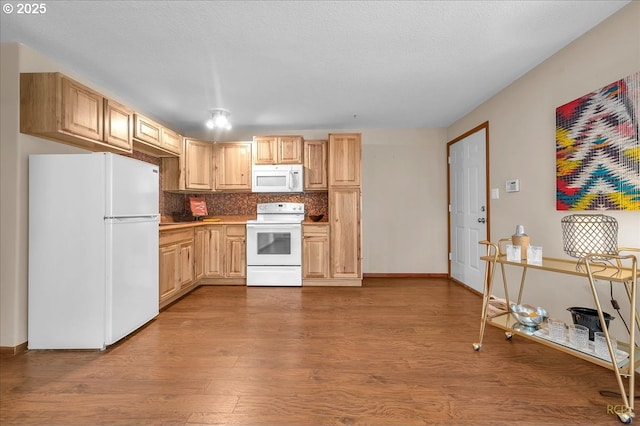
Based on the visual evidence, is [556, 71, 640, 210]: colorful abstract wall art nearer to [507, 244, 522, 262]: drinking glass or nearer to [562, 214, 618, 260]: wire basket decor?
[562, 214, 618, 260]: wire basket decor

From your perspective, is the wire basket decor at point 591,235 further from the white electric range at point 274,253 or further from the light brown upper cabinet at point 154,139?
the light brown upper cabinet at point 154,139

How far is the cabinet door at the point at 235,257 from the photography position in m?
3.99

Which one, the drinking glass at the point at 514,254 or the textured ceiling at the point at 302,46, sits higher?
the textured ceiling at the point at 302,46

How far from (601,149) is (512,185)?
3.01ft

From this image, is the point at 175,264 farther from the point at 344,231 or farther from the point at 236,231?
the point at 344,231

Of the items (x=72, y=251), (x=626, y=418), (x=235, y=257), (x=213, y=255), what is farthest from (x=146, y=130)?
(x=626, y=418)

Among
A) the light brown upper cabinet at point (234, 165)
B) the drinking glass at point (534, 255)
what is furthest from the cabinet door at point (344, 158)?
the drinking glass at point (534, 255)

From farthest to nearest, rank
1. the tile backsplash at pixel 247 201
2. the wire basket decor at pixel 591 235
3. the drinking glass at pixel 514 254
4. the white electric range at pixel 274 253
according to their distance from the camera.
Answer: the tile backsplash at pixel 247 201 → the white electric range at pixel 274 253 → the drinking glass at pixel 514 254 → the wire basket decor at pixel 591 235

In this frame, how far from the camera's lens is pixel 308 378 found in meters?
1.75

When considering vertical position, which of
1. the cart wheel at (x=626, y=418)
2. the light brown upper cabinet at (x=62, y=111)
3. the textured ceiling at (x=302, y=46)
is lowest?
the cart wheel at (x=626, y=418)

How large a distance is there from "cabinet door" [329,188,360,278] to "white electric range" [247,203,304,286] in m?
0.50

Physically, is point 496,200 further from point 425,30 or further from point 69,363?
point 69,363

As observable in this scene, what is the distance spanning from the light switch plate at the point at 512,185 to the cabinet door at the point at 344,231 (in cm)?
180

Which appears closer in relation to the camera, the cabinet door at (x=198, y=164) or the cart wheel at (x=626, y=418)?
the cart wheel at (x=626, y=418)
